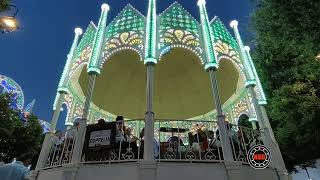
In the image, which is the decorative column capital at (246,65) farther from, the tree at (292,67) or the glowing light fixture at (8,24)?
the glowing light fixture at (8,24)

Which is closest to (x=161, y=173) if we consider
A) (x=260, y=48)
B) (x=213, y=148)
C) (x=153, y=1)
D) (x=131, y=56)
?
(x=213, y=148)

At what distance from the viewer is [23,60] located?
131125mm

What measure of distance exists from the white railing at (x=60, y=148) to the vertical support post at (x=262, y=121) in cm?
635

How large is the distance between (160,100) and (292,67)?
7129 millimetres

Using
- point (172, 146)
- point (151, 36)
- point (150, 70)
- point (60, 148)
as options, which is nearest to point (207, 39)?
point (151, 36)

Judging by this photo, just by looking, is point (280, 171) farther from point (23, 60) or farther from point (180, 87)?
point (23, 60)

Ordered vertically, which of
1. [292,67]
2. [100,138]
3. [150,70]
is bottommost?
[100,138]

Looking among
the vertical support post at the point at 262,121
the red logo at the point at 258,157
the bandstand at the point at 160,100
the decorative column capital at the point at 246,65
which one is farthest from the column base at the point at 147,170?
the decorative column capital at the point at 246,65

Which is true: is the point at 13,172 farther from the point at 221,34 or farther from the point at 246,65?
the point at 246,65

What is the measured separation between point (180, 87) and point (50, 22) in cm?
12680

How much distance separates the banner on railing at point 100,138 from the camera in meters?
7.76

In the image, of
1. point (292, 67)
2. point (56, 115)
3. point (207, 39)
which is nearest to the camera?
point (207, 39)

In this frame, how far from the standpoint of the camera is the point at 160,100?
1509 cm

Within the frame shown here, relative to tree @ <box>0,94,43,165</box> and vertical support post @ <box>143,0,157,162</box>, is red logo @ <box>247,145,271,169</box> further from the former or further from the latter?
tree @ <box>0,94,43,165</box>
